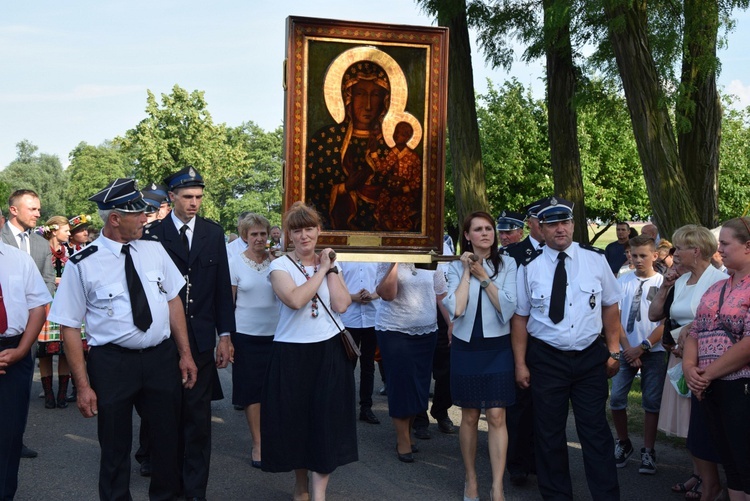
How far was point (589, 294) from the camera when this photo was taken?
6.24 metres

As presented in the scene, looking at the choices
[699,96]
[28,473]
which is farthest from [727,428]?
[699,96]

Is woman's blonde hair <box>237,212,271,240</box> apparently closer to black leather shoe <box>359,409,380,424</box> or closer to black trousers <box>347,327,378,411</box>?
black trousers <box>347,327,378,411</box>

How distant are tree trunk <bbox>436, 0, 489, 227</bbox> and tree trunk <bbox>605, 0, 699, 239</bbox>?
162 inches

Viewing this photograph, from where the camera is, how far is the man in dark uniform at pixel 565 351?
243 inches

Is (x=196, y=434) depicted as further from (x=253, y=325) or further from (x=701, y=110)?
(x=701, y=110)

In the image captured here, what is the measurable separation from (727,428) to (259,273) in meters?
4.01

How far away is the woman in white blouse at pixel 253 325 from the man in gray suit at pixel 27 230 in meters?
2.74

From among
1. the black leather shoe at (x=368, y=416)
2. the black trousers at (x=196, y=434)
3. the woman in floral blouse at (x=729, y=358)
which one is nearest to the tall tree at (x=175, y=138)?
the black leather shoe at (x=368, y=416)

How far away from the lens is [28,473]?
740 centimetres

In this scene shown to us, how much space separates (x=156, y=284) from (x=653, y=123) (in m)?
7.26

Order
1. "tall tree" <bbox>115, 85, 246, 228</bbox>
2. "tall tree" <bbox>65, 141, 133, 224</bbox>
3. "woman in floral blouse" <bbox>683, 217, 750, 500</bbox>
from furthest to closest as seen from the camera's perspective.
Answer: "tall tree" <bbox>65, 141, 133, 224</bbox> < "tall tree" <bbox>115, 85, 246, 228</bbox> < "woman in floral blouse" <bbox>683, 217, 750, 500</bbox>

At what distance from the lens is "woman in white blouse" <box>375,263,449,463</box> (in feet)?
26.1

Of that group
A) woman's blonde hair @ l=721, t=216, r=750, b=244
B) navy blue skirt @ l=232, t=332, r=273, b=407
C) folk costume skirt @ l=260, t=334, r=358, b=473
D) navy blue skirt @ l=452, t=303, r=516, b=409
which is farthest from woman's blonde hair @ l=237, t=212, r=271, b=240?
woman's blonde hair @ l=721, t=216, r=750, b=244

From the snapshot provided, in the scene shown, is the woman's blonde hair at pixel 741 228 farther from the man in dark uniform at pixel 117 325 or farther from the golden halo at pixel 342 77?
the man in dark uniform at pixel 117 325
